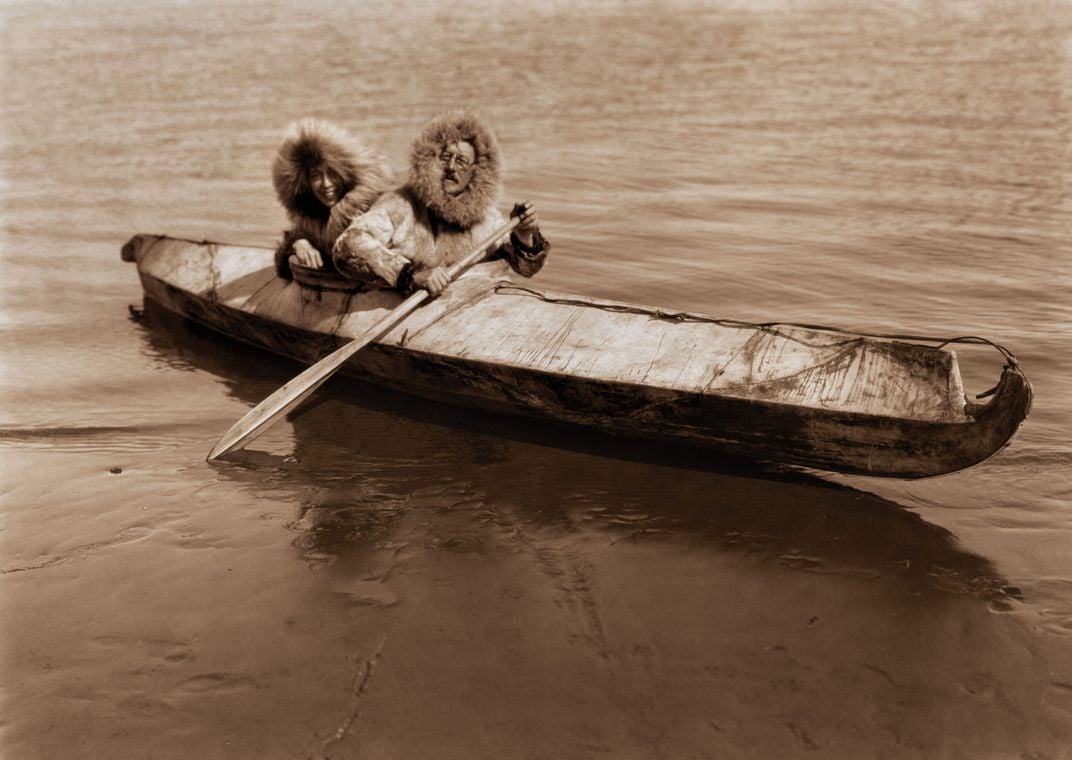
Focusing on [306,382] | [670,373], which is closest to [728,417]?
[670,373]

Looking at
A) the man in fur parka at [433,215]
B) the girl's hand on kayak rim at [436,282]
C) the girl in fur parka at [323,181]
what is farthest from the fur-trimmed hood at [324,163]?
the girl's hand on kayak rim at [436,282]

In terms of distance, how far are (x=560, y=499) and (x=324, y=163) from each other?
250cm

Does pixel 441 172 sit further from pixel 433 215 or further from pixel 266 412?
pixel 266 412

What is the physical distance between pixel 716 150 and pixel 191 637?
29.7 feet

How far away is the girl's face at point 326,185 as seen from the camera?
217 inches

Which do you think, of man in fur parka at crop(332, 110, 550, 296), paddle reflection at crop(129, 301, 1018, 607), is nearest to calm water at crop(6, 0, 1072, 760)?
paddle reflection at crop(129, 301, 1018, 607)

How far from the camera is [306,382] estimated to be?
484cm

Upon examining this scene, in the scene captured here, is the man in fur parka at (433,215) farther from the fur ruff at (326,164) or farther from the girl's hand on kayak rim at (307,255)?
the girl's hand on kayak rim at (307,255)

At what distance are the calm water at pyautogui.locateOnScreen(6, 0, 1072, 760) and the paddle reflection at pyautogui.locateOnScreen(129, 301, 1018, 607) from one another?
0.02m

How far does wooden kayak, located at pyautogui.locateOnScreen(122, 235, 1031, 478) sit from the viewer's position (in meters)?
3.84

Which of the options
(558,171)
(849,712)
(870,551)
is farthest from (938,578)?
(558,171)

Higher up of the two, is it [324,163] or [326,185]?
[324,163]

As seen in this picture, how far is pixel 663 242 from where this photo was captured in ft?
26.9

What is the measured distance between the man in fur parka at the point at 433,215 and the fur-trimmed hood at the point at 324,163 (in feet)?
0.65
